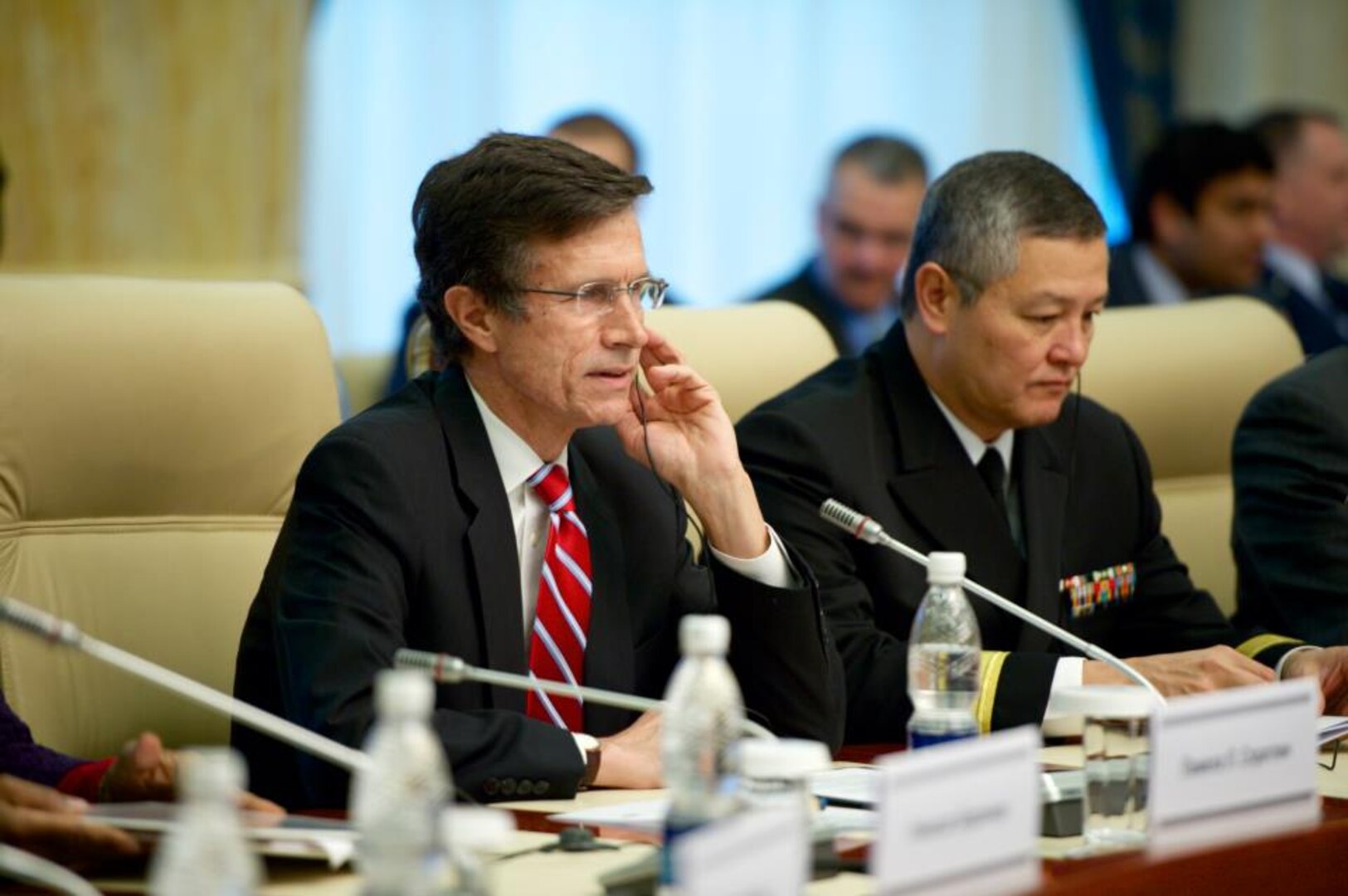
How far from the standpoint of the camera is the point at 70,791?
1899 millimetres

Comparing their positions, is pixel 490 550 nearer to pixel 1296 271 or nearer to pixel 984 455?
pixel 984 455

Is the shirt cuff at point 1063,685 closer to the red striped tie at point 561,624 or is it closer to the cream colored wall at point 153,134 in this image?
the red striped tie at point 561,624

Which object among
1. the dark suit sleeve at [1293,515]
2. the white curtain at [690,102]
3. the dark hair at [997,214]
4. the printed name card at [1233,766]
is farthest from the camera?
the white curtain at [690,102]

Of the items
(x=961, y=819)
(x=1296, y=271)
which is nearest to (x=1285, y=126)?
(x=1296, y=271)

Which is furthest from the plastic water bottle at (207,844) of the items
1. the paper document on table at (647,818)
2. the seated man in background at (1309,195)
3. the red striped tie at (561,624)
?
the seated man in background at (1309,195)

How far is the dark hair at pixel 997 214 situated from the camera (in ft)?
9.47

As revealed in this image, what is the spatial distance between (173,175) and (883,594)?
2867mm

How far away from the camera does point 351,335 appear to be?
213 inches

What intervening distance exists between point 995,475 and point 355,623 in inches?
47.1

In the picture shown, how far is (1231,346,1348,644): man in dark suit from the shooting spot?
9.83ft

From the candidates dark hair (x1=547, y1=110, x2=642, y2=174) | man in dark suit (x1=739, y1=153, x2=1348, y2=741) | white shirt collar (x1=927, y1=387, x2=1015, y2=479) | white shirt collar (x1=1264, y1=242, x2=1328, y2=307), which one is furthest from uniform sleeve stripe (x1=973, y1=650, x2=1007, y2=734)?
white shirt collar (x1=1264, y1=242, x2=1328, y2=307)

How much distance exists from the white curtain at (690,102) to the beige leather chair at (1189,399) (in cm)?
202

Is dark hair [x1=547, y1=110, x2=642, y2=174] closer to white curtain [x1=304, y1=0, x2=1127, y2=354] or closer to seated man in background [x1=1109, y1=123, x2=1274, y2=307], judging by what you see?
white curtain [x1=304, y1=0, x2=1127, y2=354]

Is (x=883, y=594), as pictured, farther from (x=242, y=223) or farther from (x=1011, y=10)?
(x=1011, y=10)
